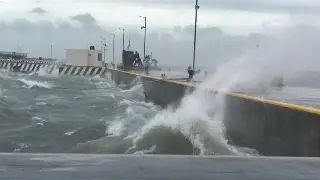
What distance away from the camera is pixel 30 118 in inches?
800

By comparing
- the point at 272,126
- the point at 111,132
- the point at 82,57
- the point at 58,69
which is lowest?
the point at 58,69

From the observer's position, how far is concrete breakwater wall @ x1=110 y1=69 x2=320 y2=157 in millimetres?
10188

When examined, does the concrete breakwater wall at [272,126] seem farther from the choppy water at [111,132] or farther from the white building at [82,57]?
the white building at [82,57]

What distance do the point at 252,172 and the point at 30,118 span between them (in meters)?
15.1

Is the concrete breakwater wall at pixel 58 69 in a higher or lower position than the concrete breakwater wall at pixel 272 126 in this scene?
lower

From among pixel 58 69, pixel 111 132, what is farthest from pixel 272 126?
pixel 58 69

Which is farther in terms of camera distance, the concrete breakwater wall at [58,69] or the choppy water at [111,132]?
the concrete breakwater wall at [58,69]

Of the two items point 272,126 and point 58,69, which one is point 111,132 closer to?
point 272,126

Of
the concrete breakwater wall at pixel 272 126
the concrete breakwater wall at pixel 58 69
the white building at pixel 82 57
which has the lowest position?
the concrete breakwater wall at pixel 58 69

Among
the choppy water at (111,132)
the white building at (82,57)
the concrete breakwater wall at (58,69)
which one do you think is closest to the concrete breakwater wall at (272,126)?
the choppy water at (111,132)

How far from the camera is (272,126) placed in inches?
468

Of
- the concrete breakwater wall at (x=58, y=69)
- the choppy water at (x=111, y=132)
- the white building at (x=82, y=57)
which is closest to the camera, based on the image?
the choppy water at (x=111, y=132)

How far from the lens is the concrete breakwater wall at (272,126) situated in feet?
33.4

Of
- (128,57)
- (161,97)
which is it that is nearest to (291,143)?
(161,97)
